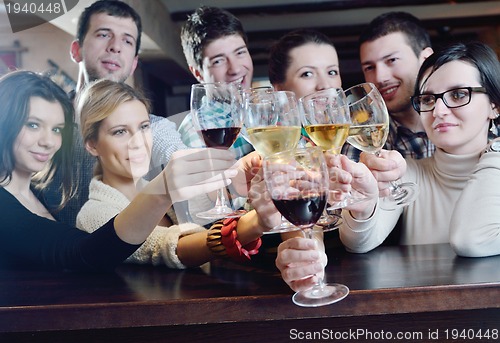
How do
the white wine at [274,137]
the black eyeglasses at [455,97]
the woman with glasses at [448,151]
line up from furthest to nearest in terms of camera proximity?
the black eyeglasses at [455,97] < the woman with glasses at [448,151] < the white wine at [274,137]

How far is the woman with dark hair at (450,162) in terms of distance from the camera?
1.19m

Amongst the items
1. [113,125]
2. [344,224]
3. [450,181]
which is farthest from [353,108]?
[113,125]

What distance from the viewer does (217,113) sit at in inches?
39.1

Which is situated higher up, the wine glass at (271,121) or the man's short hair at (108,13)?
the man's short hair at (108,13)

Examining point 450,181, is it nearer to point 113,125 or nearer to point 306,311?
point 306,311

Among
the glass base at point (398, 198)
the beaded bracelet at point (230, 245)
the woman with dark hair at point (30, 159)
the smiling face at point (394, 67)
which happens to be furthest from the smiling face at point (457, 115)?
the woman with dark hair at point (30, 159)

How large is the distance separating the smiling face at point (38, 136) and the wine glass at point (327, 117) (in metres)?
0.68

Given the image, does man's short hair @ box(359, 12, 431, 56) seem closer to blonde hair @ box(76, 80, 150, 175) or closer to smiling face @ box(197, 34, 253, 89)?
smiling face @ box(197, 34, 253, 89)

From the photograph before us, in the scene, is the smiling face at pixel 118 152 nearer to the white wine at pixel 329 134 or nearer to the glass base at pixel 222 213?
the glass base at pixel 222 213

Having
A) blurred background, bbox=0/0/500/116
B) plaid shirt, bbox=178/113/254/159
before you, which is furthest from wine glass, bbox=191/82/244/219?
blurred background, bbox=0/0/500/116

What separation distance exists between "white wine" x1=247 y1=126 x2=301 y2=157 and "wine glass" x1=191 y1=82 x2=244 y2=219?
36 mm

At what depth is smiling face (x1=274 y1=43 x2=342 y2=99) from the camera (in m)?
1.61

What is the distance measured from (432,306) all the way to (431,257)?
253mm

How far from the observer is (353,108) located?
104 centimetres
